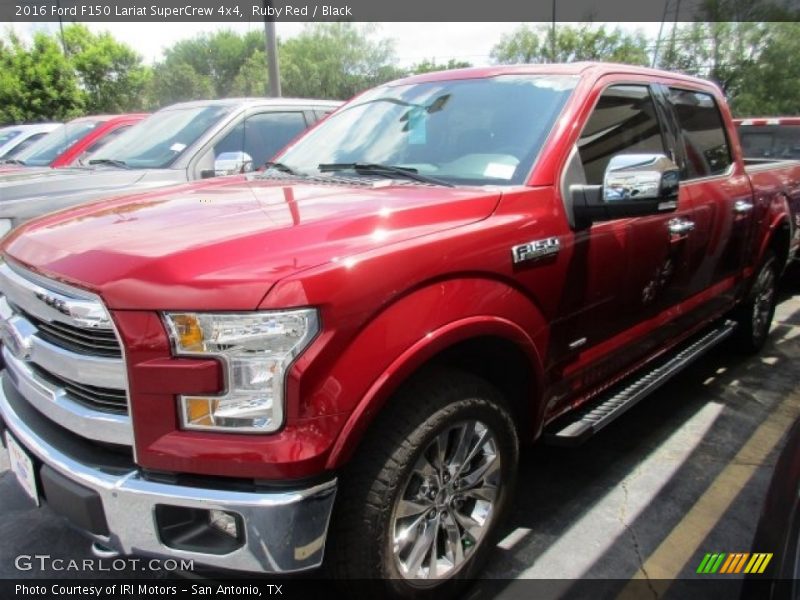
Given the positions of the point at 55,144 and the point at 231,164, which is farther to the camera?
the point at 55,144

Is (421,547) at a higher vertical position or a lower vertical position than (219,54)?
lower

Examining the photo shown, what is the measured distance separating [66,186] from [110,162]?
0.98 meters

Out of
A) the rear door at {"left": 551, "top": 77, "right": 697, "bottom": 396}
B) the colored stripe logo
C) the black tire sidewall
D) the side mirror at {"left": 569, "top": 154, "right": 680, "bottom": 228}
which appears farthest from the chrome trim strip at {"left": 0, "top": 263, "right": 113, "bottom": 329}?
the colored stripe logo

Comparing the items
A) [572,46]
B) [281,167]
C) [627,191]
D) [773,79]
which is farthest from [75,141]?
[572,46]

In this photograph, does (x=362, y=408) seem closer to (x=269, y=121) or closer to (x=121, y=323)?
(x=121, y=323)

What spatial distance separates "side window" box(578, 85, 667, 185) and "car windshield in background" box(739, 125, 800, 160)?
456cm

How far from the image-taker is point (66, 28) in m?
25.4

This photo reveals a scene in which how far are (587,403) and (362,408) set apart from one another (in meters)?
1.62

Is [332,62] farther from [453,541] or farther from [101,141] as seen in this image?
[453,541]

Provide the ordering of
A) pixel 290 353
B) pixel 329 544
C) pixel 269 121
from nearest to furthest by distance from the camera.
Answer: pixel 290 353, pixel 329 544, pixel 269 121

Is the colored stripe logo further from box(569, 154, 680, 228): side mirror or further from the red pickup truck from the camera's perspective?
box(569, 154, 680, 228): side mirror

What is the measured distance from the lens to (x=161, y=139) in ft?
19.9

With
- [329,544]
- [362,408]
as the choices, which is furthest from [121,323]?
[329,544]

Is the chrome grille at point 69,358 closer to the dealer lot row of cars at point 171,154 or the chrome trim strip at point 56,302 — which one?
the chrome trim strip at point 56,302
